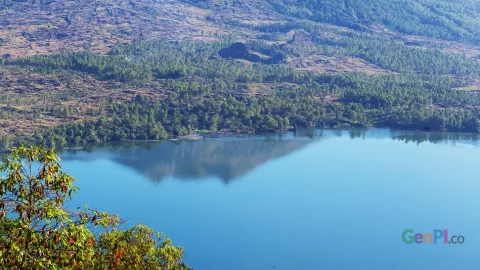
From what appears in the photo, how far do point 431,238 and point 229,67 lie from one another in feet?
130

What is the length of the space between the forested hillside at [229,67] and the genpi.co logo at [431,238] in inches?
904

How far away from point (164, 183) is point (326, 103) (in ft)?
77.5

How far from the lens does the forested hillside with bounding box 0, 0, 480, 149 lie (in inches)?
1967

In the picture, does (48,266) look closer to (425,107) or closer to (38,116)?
(38,116)

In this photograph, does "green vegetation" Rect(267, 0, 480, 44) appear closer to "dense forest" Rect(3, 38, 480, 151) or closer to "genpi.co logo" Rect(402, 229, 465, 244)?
"dense forest" Rect(3, 38, 480, 151)

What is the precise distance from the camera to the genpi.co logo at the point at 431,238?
1122 inches

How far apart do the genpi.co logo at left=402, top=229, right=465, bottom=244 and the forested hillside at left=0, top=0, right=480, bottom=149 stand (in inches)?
904

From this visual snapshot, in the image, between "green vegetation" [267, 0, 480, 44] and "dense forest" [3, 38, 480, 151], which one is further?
"green vegetation" [267, 0, 480, 44]

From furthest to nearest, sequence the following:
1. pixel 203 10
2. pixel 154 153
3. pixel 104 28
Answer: pixel 203 10
pixel 104 28
pixel 154 153

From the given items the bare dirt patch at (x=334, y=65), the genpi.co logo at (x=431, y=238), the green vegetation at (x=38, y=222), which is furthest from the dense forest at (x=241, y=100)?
the green vegetation at (x=38, y=222)

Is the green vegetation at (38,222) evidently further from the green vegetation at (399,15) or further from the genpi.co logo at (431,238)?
the green vegetation at (399,15)

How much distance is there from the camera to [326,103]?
56281mm

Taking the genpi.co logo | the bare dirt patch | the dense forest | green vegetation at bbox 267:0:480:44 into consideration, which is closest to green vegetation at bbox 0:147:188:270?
the genpi.co logo

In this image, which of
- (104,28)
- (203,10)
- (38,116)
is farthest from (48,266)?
(203,10)
